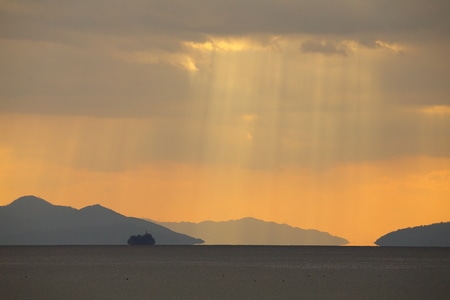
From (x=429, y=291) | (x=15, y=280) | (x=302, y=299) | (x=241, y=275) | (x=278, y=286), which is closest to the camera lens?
(x=302, y=299)

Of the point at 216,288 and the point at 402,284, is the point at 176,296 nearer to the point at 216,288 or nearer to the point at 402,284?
the point at 216,288

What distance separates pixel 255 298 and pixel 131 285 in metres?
27.7

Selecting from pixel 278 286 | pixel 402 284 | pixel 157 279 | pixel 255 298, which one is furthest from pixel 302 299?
pixel 157 279

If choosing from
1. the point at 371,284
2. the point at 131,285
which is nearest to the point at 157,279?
the point at 131,285

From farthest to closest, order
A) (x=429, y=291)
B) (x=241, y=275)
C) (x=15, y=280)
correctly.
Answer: (x=241, y=275), (x=15, y=280), (x=429, y=291)

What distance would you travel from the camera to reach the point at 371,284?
14125 centimetres

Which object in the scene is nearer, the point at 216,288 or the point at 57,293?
the point at 57,293

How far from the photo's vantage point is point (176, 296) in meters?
118

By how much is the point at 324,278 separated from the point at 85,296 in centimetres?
5233

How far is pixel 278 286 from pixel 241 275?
105ft

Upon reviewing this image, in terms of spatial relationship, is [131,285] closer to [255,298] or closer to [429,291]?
[255,298]

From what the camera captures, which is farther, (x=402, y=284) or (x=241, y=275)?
(x=241, y=275)

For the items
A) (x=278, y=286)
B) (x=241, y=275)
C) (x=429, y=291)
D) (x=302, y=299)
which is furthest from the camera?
(x=241, y=275)

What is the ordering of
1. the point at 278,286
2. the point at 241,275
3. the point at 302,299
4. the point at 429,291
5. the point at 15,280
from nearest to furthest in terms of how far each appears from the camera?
1. the point at 302,299
2. the point at 429,291
3. the point at 278,286
4. the point at 15,280
5. the point at 241,275
